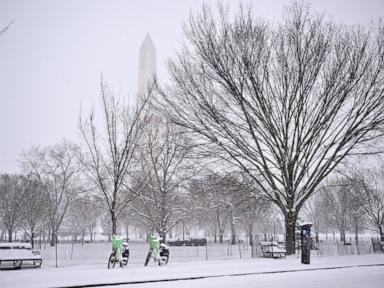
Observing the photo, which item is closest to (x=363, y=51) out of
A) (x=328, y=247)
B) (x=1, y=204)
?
(x=328, y=247)

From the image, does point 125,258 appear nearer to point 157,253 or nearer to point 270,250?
point 157,253

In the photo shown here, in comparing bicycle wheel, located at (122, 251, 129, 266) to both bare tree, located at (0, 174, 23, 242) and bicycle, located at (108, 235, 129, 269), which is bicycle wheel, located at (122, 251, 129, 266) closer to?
bicycle, located at (108, 235, 129, 269)

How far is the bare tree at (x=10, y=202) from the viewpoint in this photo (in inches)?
1592

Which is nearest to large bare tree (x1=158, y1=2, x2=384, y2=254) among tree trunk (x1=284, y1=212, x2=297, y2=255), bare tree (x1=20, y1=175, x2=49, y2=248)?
tree trunk (x1=284, y1=212, x2=297, y2=255)

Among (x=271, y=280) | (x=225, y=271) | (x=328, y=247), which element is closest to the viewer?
(x=271, y=280)

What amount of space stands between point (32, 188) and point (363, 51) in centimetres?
3915

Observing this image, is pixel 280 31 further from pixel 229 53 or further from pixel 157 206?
pixel 157 206

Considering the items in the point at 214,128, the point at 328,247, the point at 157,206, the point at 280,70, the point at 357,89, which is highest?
the point at 280,70

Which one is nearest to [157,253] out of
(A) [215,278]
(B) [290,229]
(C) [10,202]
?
(A) [215,278]

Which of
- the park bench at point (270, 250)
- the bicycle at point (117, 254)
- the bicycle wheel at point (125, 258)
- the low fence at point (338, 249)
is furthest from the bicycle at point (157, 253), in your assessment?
the low fence at point (338, 249)

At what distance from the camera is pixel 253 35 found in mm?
15828

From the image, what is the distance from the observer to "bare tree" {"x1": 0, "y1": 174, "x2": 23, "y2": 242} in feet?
133

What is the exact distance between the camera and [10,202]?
4625cm

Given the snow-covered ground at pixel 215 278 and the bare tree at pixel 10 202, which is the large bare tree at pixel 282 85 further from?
the bare tree at pixel 10 202
